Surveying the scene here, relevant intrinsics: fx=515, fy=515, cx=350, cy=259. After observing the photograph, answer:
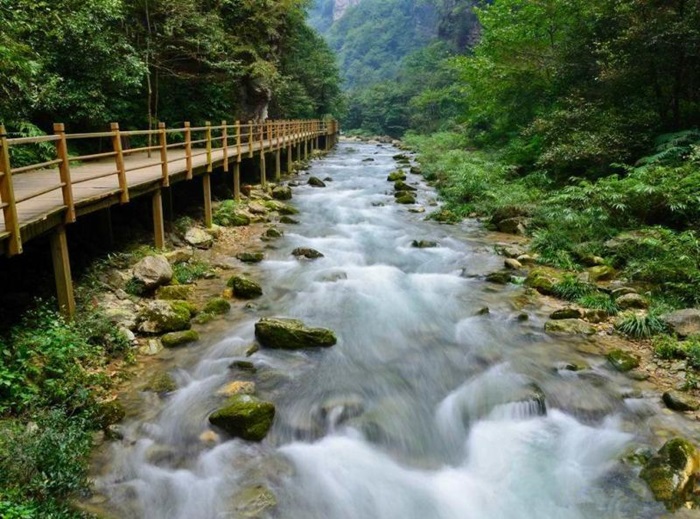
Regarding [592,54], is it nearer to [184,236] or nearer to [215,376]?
[184,236]

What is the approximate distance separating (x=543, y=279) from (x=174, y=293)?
6.36 meters

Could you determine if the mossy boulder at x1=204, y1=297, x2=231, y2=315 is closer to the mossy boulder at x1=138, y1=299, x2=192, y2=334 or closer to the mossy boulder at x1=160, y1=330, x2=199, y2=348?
the mossy boulder at x1=138, y1=299, x2=192, y2=334

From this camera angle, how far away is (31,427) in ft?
15.4

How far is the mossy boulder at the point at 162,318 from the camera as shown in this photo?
283 inches

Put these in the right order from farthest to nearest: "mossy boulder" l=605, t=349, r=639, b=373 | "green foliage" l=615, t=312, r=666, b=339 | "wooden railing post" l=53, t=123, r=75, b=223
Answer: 1. "green foliage" l=615, t=312, r=666, b=339
2. "mossy boulder" l=605, t=349, r=639, b=373
3. "wooden railing post" l=53, t=123, r=75, b=223

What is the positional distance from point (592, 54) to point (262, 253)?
477 inches

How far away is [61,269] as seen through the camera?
6461 millimetres

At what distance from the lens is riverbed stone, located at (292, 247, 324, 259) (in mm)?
11458

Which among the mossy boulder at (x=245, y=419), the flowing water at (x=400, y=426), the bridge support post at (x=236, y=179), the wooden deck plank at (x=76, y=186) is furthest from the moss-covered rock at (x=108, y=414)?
the bridge support post at (x=236, y=179)

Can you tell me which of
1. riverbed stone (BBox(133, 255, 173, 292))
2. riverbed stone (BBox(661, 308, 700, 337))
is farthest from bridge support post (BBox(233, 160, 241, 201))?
riverbed stone (BBox(661, 308, 700, 337))

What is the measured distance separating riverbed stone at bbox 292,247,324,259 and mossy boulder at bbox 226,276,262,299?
2507 millimetres

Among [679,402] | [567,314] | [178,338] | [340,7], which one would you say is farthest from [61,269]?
[340,7]

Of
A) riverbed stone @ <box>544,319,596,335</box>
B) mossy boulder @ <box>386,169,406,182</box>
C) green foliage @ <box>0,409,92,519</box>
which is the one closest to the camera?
green foliage @ <box>0,409,92,519</box>

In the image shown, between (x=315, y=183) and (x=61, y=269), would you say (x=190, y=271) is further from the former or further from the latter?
(x=315, y=183)
